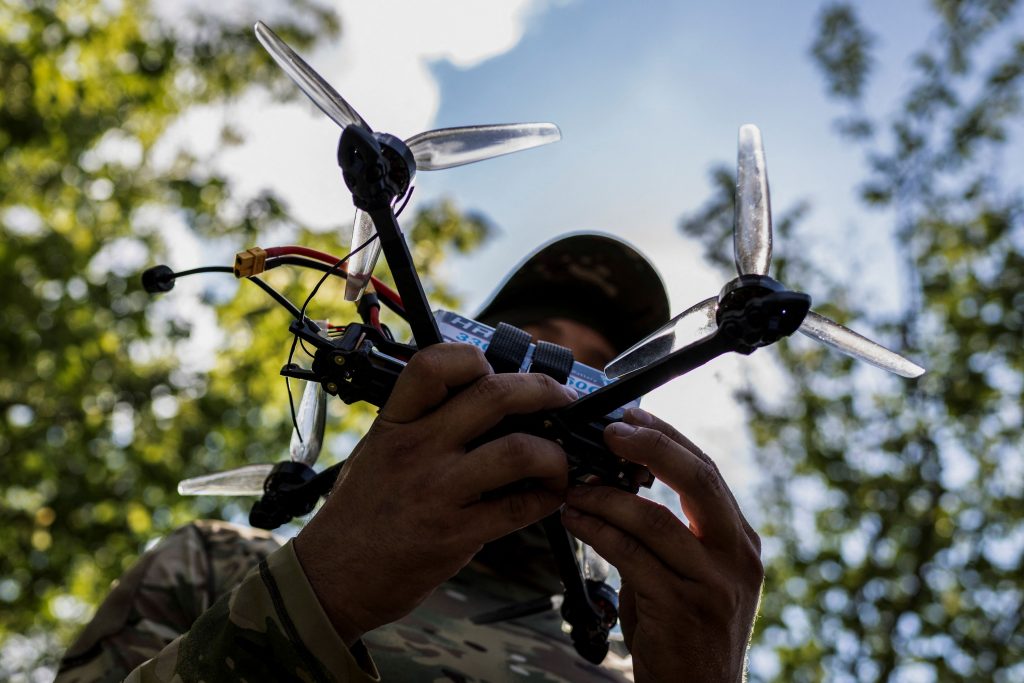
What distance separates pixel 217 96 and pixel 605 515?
12238 mm

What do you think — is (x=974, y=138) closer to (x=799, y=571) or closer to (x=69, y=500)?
(x=799, y=571)

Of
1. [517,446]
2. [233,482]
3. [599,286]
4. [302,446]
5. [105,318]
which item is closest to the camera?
[517,446]

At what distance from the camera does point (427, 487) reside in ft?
4.79

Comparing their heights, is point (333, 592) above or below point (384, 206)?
below

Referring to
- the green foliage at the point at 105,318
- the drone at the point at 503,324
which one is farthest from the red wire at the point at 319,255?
the green foliage at the point at 105,318

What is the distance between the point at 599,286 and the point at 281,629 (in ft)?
6.87

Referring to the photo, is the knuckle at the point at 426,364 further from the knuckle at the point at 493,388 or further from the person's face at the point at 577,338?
the person's face at the point at 577,338

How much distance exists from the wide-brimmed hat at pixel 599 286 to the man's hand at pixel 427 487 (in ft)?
5.71

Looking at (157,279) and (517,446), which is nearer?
(517,446)

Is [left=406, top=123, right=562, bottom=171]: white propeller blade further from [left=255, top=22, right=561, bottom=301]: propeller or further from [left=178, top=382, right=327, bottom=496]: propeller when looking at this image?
[left=178, top=382, right=327, bottom=496]: propeller

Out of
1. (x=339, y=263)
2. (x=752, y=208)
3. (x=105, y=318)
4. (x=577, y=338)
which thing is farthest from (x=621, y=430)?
(x=105, y=318)

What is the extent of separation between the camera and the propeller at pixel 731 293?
155 cm

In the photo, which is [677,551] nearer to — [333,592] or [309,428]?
[333,592]

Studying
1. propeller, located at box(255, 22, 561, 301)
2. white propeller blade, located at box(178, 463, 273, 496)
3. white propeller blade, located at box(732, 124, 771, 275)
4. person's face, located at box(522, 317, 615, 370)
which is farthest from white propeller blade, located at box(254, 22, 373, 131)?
person's face, located at box(522, 317, 615, 370)
